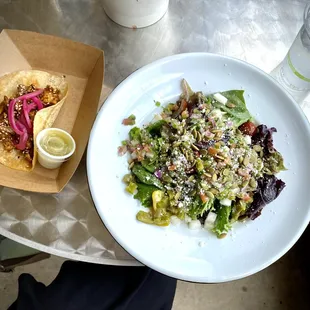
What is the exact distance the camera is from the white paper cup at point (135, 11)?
1218 mm

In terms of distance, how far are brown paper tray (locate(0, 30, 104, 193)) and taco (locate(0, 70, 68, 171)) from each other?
27 millimetres

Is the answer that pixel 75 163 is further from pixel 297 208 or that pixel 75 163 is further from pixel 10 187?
pixel 297 208

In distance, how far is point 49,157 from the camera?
3.65 feet

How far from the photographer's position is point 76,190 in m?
1.19

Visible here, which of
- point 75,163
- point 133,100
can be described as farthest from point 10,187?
A: point 133,100

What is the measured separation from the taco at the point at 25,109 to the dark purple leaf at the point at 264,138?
0.54 metres

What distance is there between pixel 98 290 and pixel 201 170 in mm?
428

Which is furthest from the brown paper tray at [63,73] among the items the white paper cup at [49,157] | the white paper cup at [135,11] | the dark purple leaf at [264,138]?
the dark purple leaf at [264,138]

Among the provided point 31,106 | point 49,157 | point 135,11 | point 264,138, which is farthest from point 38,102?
point 264,138

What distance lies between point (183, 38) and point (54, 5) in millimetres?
419

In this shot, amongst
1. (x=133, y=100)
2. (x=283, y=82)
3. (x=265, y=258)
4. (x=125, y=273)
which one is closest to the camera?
(x=265, y=258)

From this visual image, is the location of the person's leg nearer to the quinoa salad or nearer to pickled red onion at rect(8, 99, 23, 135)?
the quinoa salad

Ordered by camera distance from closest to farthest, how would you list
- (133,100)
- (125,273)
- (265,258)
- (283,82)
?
(265,258)
(133,100)
(125,273)
(283,82)

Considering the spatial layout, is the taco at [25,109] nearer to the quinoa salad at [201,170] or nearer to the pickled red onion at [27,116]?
the pickled red onion at [27,116]
